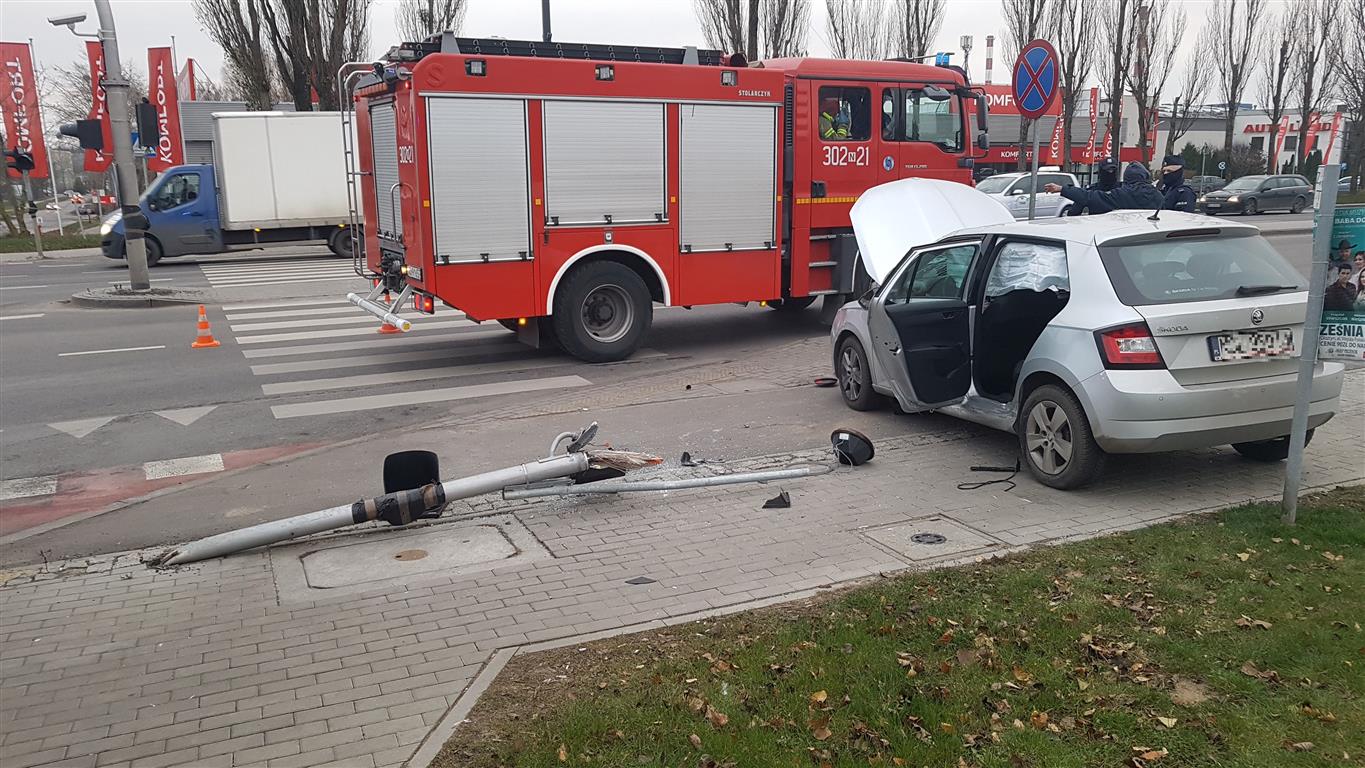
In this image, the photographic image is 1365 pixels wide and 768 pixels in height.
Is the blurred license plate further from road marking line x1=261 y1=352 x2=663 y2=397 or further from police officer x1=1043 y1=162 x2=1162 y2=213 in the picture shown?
road marking line x1=261 y1=352 x2=663 y2=397

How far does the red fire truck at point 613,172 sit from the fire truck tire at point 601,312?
0.02m

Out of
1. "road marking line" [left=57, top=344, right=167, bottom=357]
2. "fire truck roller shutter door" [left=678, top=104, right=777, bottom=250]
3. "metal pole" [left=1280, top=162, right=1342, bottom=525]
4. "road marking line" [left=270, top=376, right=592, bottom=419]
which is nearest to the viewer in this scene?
"metal pole" [left=1280, top=162, right=1342, bottom=525]

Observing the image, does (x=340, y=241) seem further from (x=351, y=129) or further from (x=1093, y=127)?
(x=1093, y=127)

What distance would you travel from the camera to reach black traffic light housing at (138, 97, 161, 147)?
660 inches

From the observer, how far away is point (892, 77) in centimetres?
1307


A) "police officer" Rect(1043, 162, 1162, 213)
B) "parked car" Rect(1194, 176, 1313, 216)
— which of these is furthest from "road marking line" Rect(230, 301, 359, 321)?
"parked car" Rect(1194, 176, 1313, 216)

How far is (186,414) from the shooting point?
31.2 ft

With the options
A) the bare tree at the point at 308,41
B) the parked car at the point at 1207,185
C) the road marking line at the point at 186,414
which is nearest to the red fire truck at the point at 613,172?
the road marking line at the point at 186,414

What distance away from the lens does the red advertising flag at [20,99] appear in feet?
105

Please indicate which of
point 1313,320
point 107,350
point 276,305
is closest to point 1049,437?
point 1313,320

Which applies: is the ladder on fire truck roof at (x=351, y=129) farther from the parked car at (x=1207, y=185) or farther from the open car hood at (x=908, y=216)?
the parked car at (x=1207, y=185)

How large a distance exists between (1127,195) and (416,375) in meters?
7.72

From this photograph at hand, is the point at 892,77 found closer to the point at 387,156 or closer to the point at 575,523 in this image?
the point at 387,156

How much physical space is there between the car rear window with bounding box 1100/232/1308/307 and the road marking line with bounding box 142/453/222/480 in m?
6.58
